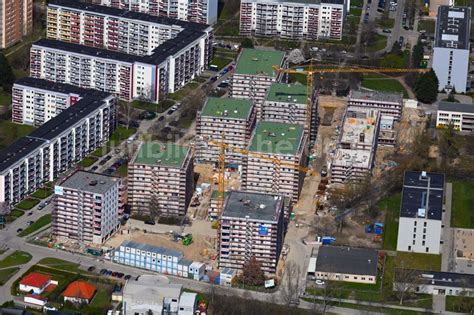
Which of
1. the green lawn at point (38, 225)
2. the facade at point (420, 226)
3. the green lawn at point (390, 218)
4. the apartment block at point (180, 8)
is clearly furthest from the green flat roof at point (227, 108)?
the apartment block at point (180, 8)

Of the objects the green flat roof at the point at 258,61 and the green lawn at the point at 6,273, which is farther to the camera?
the green flat roof at the point at 258,61

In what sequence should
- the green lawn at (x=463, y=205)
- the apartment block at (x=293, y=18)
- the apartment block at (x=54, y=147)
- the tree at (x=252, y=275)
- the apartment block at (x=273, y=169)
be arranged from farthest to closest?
the apartment block at (x=293, y=18)
the apartment block at (x=273, y=169)
the green lawn at (x=463, y=205)
the apartment block at (x=54, y=147)
the tree at (x=252, y=275)

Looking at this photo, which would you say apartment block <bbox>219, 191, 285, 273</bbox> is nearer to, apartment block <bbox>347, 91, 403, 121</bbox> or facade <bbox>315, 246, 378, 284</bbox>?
facade <bbox>315, 246, 378, 284</bbox>

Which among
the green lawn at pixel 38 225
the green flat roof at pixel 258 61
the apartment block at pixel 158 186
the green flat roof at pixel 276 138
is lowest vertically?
the green lawn at pixel 38 225

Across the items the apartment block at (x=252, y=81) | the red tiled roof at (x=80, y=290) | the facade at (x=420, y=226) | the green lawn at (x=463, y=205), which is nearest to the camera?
the red tiled roof at (x=80, y=290)

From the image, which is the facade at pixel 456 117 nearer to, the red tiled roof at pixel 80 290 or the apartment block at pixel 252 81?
the apartment block at pixel 252 81

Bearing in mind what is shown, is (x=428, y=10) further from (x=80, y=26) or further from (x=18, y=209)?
(x=18, y=209)

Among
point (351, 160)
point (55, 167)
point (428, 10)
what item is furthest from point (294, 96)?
point (428, 10)

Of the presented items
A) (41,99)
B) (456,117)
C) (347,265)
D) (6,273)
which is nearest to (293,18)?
(456,117)
